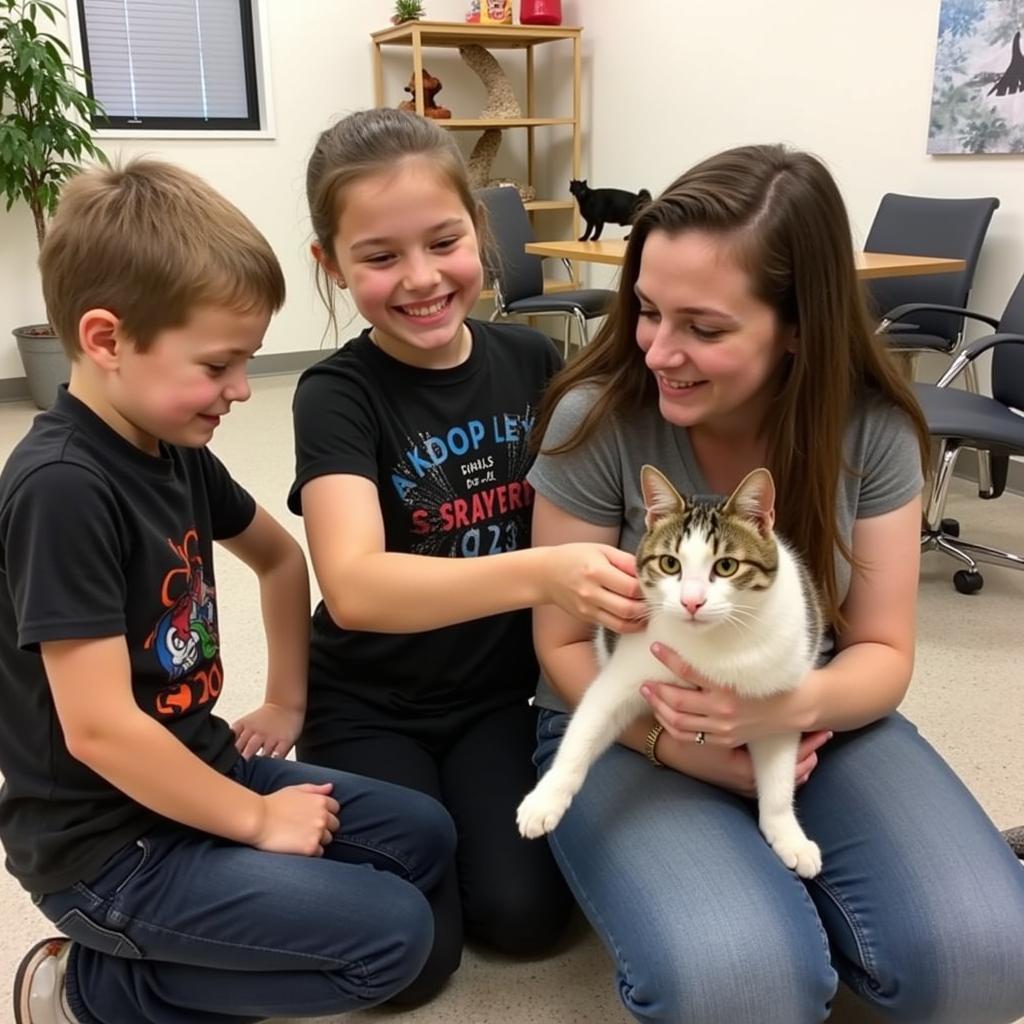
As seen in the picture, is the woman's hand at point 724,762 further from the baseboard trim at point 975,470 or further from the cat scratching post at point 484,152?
the cat scratching post at point 484,152

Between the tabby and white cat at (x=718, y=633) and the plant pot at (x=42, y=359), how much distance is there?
Answer: 13.1 feet

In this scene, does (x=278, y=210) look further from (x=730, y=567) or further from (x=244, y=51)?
(x=730, y=567)

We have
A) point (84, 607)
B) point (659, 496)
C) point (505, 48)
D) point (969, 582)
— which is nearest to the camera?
point (84, 607)

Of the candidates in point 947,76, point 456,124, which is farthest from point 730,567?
point 456,124

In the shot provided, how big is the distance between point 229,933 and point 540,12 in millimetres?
5187

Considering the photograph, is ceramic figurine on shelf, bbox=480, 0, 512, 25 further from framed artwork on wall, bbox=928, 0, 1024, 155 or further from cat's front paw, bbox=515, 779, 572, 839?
cat's front paw, bbox=515, 779, 572, 839

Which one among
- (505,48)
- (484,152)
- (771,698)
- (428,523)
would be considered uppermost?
(505,48)

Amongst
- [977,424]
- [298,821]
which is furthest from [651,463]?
[977,424]

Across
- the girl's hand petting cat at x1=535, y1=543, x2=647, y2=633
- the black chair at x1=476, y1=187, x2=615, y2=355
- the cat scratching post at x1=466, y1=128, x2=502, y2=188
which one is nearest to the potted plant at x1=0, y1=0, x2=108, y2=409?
the black chair at x1=476, y1=187, x2=615, y2=355

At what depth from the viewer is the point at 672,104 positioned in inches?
188

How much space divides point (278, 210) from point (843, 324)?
15.2ft

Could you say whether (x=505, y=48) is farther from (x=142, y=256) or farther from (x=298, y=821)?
(x=298, y=821)

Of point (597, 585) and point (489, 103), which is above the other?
point (489, 103)

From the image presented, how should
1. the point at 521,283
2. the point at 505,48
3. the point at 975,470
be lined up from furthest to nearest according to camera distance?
the point at 505,48 → the point at 521,283 → the point at 975,470
